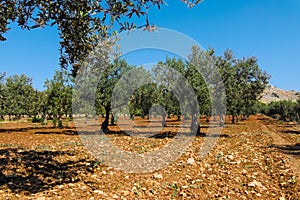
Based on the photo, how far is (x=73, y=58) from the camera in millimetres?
9125

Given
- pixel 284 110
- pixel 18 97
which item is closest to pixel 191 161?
pixel 18 97

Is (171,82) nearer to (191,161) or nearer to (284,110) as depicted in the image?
(191,161)

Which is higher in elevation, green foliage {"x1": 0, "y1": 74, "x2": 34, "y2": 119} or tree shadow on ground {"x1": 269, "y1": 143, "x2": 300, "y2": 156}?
green foliage {"x1": 0, "y1": 74, "x2": 34, "y2": 119}

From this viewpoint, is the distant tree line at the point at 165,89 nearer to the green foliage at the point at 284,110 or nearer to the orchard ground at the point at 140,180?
the orchard ground at the point at 140,180

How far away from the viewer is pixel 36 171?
10.4 meters

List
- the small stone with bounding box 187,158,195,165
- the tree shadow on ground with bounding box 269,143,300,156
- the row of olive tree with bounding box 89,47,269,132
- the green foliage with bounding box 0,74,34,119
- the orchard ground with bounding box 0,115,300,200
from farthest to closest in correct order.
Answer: the green foliage with bounding box 0,74,34,119 → the row of olive tree with bounding box 89,47,269,132 → the tree shadow on ground with bounding box 269,143,300,156 → the small stone with bounding box 187,158,195,165 → the orchard ground with bounding box 0,115,300,200

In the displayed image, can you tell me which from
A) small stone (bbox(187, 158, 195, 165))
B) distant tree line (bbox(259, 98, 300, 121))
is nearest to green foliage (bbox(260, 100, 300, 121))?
distant tree line (bbox(259, 98, 300, 121))

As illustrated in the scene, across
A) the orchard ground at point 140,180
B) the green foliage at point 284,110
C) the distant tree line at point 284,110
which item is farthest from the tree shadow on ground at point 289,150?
the green foliage at point 284,110

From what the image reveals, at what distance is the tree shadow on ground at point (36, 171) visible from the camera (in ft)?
28.1

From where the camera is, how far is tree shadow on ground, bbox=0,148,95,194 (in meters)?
8.56

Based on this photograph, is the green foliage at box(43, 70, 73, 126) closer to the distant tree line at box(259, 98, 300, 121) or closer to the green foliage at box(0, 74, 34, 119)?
the green foliage at box(0, 74, 34, 119)

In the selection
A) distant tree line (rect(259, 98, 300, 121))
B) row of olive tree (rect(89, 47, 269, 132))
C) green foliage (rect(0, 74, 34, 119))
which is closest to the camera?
row of olive tree (rect(89, 47, 269, 132))

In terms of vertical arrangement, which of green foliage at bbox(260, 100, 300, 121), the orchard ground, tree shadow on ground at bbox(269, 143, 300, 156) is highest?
green foliage at bbox(260, 100, 300, 121)

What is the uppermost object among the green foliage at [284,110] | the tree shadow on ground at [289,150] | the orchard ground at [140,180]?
the green foliage at [284,110]
